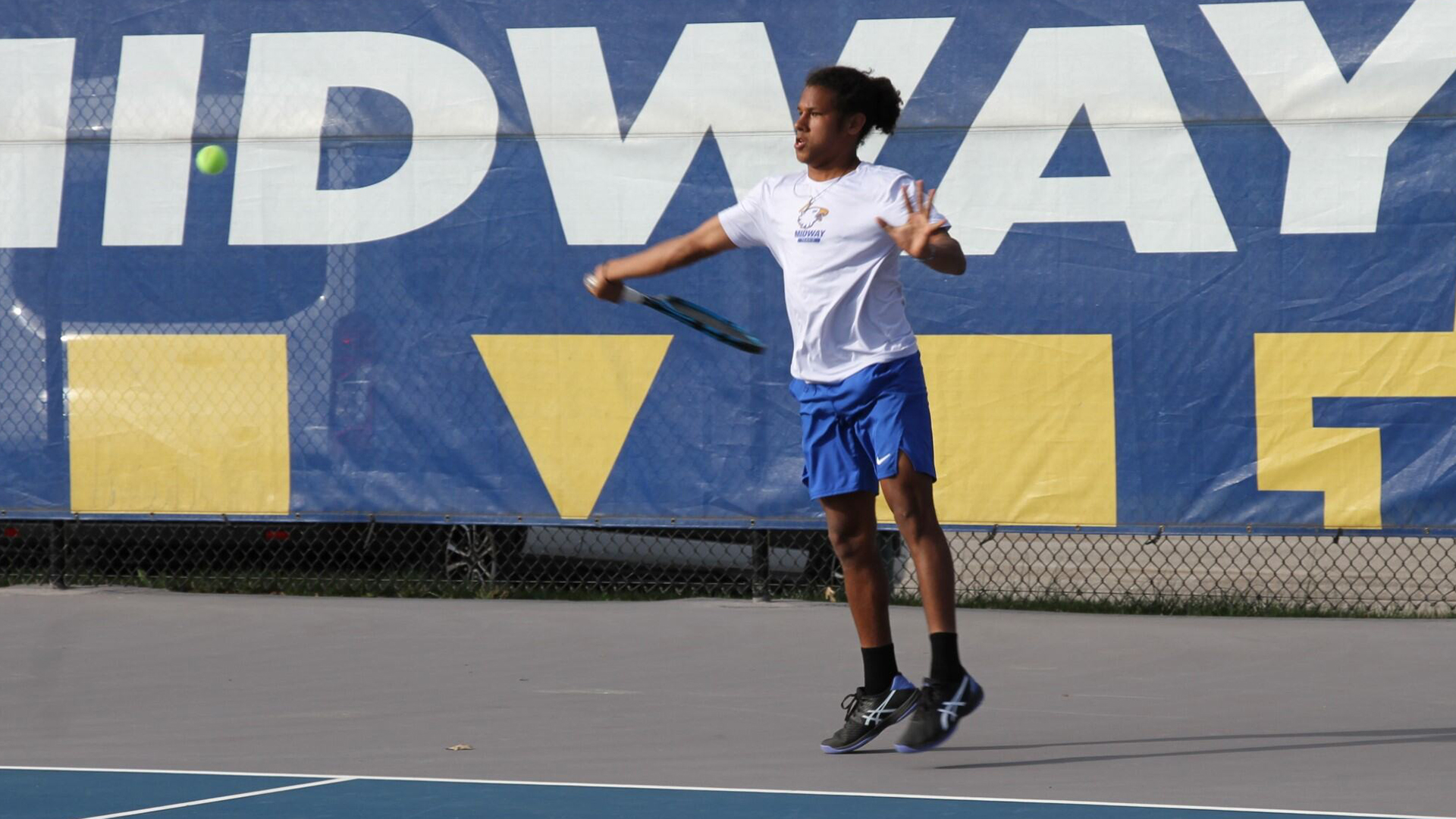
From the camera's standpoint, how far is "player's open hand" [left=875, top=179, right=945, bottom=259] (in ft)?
13.1

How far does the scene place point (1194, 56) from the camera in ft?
21.4

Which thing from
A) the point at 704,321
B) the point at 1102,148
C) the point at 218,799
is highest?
the point at 1102,148

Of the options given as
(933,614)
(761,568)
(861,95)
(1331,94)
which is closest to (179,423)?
(761,568)

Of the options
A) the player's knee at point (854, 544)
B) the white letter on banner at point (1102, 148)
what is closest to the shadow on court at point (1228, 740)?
the player's knee at point (854, 544)

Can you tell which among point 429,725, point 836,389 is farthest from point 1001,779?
point 429,725

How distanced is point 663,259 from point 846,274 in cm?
56

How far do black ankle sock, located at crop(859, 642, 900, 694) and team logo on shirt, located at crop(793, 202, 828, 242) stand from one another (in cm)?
105

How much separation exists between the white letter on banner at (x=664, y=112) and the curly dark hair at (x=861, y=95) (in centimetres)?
232

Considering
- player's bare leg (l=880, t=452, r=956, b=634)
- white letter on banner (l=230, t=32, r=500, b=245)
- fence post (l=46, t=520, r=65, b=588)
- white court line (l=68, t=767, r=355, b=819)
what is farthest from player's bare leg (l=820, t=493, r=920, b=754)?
fence post (l=46, t=520, r=65, b=588)

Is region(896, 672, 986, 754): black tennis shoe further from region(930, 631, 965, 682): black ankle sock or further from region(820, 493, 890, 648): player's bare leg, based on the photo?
region(820, 493, 890, 648): player's bare leg

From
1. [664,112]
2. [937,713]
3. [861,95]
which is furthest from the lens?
[664,112]

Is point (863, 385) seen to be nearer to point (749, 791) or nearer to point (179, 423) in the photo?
point (749, 791)

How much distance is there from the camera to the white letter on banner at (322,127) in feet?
23.0

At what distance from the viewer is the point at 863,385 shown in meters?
4.23
